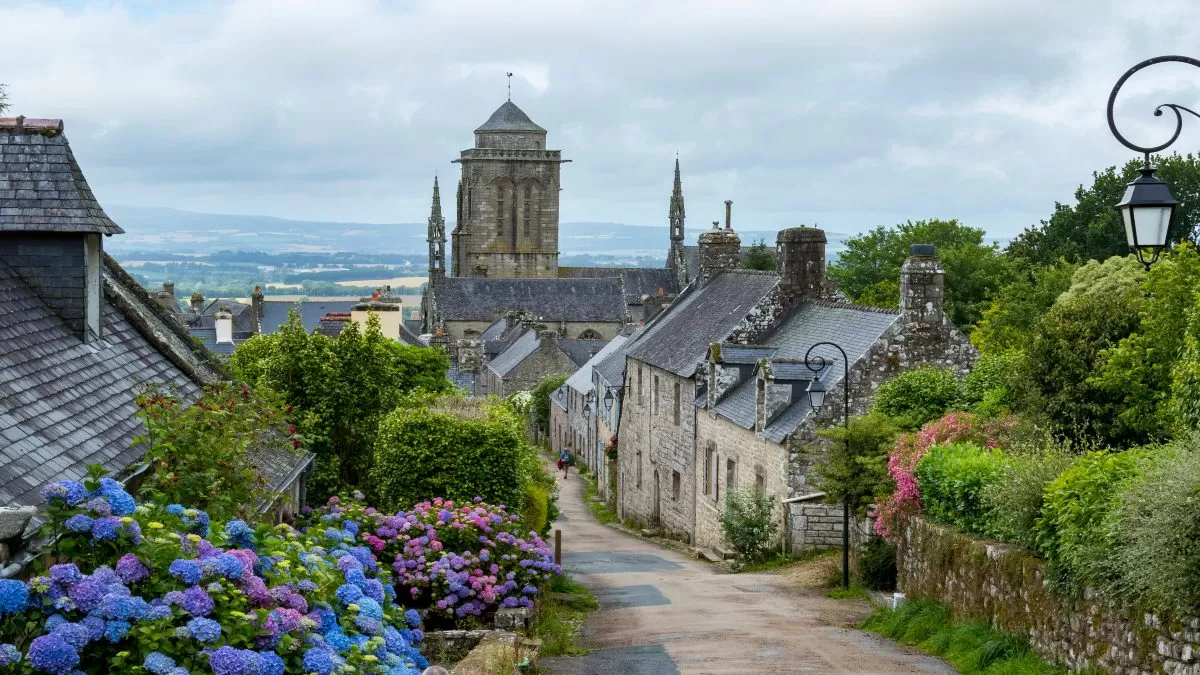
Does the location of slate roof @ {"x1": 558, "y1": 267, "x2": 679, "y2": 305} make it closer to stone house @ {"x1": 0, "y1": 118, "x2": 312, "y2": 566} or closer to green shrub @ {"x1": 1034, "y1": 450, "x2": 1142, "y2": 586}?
stone house @ {"x1": 0, "y1": 118, "x2": 312, "y2": 566}

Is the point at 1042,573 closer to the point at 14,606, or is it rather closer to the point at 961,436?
the point at 961,436

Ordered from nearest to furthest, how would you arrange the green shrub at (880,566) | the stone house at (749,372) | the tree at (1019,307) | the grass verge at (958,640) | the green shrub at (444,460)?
the grass verge at (958,640), the green shrub at (444,460), the green shrub at (880,566), the stone house at (749,372), the tree at (1019,307)

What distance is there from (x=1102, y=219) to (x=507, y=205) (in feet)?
252

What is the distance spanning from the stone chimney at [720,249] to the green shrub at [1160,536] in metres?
30.1

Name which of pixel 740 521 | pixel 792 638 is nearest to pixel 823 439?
pixel 740 521

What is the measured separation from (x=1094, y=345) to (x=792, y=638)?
798cm

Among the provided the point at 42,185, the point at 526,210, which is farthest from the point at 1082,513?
the point at 526,210

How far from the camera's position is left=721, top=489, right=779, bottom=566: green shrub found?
94.1 feet

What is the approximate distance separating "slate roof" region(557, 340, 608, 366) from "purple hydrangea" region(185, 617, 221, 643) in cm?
7068

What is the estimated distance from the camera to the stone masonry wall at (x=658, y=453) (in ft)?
118

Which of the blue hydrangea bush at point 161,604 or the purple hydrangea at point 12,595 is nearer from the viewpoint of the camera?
the purple hydrangea at point 12,595

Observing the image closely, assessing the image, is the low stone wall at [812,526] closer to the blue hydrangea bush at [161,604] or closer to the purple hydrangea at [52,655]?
the blue hydrangea bush at [161,604]

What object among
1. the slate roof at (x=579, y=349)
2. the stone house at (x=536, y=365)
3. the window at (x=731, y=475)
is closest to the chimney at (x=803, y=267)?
the window at (x=731, y=475)

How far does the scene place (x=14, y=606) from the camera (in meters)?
7.54
